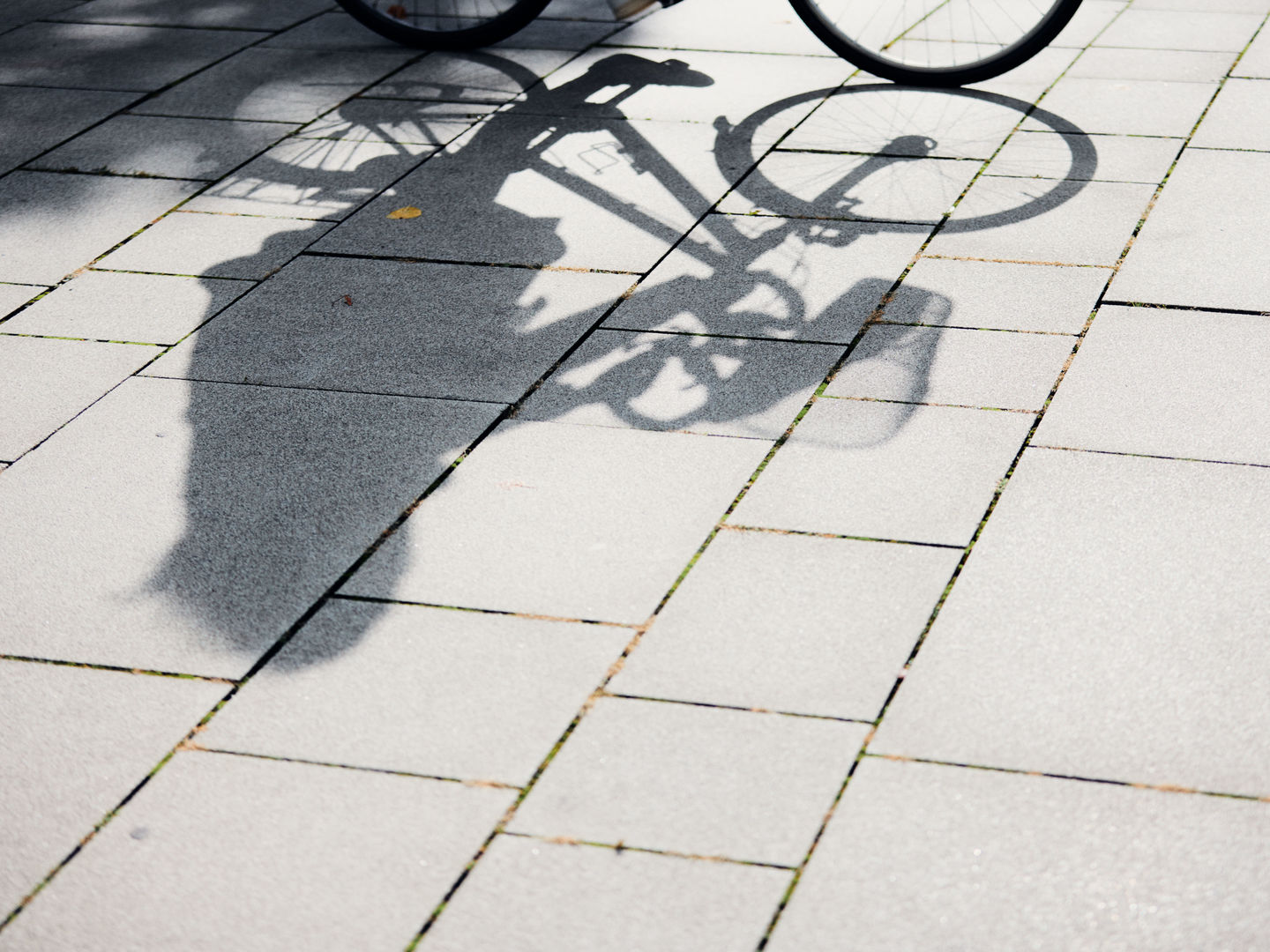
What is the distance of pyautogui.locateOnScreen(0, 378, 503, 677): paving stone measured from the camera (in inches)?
120

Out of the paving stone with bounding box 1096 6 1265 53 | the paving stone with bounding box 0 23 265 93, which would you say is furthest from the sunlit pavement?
the paving stone with bounding box 0 23 265 93

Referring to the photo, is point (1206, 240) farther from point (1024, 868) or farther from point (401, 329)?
point (1024, 868)

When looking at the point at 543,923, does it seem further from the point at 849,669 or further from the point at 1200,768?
the point at 1200,768

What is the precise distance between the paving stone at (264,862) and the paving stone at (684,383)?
1.36 meters

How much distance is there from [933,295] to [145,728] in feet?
8.23

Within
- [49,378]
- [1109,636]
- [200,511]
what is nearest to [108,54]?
[49,378]

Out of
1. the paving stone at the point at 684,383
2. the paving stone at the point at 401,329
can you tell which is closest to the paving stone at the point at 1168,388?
the paving stone at the point at 684,383

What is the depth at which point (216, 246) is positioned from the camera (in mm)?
4777

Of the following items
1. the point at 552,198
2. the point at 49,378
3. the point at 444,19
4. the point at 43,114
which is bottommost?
the point at 552,198

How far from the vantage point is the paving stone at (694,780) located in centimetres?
245

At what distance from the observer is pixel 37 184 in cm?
531

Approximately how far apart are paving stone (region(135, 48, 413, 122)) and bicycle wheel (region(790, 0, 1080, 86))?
75.2 inches

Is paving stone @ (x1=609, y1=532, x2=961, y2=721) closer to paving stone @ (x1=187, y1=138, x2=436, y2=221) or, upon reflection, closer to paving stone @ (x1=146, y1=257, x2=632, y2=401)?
paving stone @ (x1=146, y1=257, x2=632, y2=401)

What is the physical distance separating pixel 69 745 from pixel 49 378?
161cm
